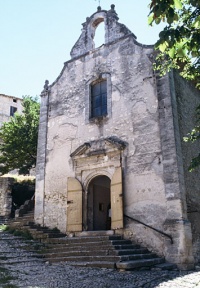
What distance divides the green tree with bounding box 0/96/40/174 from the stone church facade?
532 cm

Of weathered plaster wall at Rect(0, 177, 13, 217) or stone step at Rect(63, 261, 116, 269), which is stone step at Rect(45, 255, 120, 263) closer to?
stone step at Rect(63, 261, 116, 269)

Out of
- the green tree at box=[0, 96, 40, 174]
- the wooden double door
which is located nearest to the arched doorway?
the wooden double door

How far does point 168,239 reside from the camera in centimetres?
901

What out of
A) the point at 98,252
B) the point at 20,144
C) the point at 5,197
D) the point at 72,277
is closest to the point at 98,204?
the point at 98,252

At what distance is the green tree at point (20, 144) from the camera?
743 inches

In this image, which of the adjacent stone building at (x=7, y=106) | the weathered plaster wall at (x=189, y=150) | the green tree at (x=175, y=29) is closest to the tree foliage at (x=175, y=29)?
the green tree at (x=175, y=29)

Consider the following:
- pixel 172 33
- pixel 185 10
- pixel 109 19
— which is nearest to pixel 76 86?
pixel 109 19

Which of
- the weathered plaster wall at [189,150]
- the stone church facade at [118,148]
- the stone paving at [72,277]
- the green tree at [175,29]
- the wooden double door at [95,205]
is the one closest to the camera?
the green tree at [175,29]

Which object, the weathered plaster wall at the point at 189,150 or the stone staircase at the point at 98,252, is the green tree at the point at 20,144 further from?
the weathered plaster wall at the point at 189,150

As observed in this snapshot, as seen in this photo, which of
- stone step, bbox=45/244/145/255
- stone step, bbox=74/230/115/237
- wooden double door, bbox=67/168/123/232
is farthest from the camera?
wooden double door, bbox=67/168/123/232

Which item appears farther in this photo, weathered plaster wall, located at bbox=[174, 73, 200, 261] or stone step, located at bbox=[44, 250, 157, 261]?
weathered plaster wall, located at bbox=[174, 73, 200, 261]

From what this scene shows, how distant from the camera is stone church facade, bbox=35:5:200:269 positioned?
9.62m

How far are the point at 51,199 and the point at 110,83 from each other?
5.28 m

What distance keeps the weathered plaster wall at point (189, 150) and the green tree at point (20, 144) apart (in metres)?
10.5
